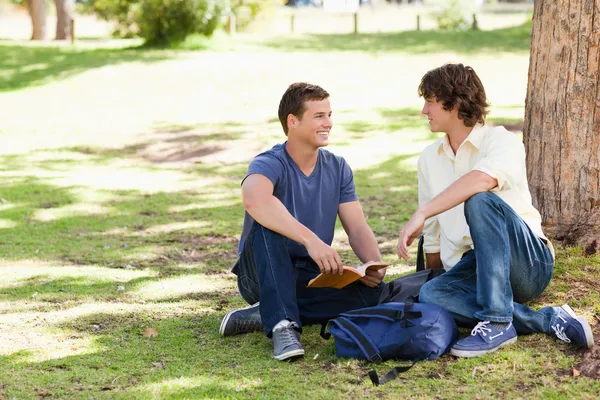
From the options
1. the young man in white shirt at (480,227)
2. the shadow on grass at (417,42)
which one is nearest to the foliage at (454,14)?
the shadow on grass at (417,42)

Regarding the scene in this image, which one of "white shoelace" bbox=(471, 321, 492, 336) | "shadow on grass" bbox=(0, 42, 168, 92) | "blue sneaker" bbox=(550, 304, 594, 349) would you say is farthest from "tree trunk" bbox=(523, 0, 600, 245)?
"shadow on grass" bbox=(0, 42, 168, 92)

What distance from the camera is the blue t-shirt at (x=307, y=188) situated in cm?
457

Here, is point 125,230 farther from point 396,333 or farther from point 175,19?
point 175,19

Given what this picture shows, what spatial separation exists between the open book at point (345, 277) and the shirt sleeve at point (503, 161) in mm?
729

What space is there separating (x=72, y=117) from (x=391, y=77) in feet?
22.6

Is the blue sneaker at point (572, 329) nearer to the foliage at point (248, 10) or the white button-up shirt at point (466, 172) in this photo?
the white button-up shirt at point (466, 172)

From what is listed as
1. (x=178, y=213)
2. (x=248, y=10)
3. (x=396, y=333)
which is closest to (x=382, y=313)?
(x=396, y=333)

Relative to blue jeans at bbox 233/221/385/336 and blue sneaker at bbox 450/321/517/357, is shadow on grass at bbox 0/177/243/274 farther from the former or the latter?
blue sneaker at bbox 450/321/517/357

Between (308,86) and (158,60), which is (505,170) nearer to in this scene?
(308,86)

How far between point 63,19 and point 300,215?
24057 millimetres

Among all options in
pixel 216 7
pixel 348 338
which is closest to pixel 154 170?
pixel 348 338

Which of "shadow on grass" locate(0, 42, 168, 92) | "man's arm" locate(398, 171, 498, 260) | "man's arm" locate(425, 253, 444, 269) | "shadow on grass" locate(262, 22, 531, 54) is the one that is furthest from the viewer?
"shadow on grass" locate(262, 22, 531, 54)

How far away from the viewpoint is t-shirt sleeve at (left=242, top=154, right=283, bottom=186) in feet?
14.8

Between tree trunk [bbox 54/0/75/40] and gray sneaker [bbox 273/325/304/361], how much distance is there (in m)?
24.0
